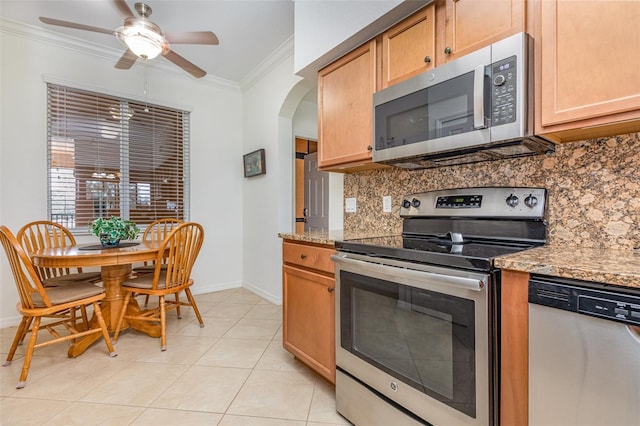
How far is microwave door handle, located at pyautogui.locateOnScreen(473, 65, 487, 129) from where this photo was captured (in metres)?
1.20

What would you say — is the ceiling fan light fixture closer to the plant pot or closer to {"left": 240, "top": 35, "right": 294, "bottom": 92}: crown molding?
{"left": 240, "top": 35, "right": 294, "bottom": 92}: crown molding

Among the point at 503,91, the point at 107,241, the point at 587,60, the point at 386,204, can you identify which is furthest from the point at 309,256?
the point at 107,241

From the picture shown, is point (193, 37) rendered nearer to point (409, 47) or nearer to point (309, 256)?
point (409, 47)

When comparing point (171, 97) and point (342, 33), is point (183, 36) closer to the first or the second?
point (342, 33)

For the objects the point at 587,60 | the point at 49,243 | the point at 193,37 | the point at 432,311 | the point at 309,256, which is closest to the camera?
the point at 587,60

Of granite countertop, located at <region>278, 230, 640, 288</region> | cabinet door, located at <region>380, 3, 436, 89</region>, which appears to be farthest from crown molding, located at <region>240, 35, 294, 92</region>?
granite countertop, located at <region>278, 230, 640, 288</region>

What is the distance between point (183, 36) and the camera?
2283 mm

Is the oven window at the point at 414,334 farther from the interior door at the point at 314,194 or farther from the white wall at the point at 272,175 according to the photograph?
the interior door at the point at 314,194

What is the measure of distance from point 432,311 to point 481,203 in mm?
653

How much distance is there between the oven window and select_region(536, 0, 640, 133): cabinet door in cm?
78

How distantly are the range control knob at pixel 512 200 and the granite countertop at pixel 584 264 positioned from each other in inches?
11.4

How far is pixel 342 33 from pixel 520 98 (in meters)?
1.10

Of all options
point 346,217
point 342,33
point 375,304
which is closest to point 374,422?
point 375,304

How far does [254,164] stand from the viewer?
3.78 m
